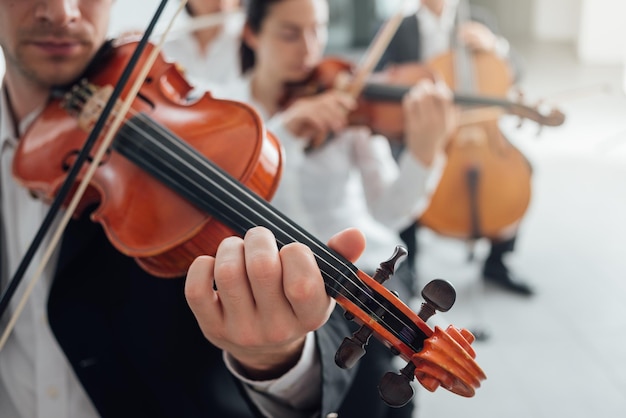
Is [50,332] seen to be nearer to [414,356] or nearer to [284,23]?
[414,356]

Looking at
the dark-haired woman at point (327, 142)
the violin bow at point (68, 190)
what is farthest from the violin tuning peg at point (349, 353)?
the dark-haired woman at point (327, 142)

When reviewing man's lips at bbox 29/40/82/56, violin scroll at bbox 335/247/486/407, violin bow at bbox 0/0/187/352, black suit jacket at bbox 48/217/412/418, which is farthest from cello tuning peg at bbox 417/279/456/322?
man's lips at bbox 29/40/82/56

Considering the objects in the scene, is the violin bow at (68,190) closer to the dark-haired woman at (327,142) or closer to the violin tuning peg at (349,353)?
the violin tuning peg at (349,353)

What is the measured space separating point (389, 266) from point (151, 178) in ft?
0.89

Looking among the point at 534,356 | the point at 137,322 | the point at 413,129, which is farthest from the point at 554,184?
the point at 137,322

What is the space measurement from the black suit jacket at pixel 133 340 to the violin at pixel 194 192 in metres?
0.05

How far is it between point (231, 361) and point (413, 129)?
2.51 ft

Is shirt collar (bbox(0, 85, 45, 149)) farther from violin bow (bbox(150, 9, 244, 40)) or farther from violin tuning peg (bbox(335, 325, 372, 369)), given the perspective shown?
violin bow (bbox(150, 9, 244, 40))

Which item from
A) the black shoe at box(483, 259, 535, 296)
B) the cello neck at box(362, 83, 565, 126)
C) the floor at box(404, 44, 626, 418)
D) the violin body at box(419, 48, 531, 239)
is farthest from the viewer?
the black shoe at box(483, 259, 535, 296)

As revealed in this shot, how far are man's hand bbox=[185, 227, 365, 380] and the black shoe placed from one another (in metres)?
1.55

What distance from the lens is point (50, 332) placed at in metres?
0.64

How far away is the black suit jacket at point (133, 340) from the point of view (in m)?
0.59

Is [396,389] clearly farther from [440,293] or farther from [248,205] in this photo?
[248,205]

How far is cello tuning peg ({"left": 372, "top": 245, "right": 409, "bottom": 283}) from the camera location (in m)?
0.46
